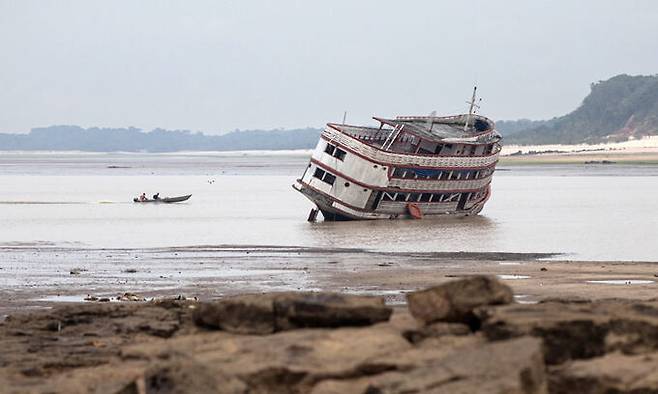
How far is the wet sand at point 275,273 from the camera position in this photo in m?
25.4

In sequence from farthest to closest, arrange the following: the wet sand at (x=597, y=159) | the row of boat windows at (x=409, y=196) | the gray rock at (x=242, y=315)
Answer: the wet sand at (x=597, y=159)
the row of boat windows at (x=409, y=196)
the gray rock at (x=242, y=315)

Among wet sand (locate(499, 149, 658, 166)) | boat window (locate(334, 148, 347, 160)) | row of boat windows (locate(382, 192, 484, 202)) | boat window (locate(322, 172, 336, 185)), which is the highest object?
boat window (locate(334, 148, 347, 160))

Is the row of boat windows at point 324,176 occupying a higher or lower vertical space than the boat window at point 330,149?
lower

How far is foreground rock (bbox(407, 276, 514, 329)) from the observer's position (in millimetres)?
13094

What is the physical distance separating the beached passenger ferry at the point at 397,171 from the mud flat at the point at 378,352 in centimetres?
3792

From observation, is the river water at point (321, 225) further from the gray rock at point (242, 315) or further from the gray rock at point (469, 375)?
the gray rock at point (469, 375)

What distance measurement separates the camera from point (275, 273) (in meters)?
31.0

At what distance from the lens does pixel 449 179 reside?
56.7 m

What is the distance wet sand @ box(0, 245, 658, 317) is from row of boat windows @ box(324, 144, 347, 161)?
12.7 metres

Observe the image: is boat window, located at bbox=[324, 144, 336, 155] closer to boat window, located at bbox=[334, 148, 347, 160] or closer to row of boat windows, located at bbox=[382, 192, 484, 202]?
boat window, located at bbox=[334, 148, 347, 160]

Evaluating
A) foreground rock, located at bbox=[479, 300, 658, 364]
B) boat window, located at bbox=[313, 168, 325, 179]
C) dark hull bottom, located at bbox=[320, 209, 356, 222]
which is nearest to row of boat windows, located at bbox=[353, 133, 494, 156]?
boat window, located at bbox=[313, 168, 325, 179]

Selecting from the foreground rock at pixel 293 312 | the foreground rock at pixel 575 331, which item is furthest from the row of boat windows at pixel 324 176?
the foreground rock at pixel 575 331

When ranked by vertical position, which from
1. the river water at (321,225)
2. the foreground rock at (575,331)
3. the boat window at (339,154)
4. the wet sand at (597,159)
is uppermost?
the foreground rock at (575,331)

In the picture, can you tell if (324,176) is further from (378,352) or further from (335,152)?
(378,352)
